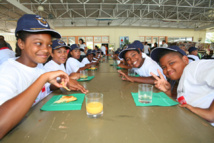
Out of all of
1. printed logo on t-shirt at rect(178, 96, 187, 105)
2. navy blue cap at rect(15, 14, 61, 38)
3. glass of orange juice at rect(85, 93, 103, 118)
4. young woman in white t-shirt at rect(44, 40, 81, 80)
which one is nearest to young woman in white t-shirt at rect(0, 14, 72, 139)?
navy blue cap at rect(15, 14, 61, 38)

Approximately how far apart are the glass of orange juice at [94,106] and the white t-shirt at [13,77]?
1.58ft

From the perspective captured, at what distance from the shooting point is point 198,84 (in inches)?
42.9

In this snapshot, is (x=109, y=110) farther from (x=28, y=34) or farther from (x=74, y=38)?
(x=74, y=38)

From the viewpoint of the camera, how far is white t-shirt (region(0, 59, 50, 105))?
0.77 m

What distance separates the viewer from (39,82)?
828mm

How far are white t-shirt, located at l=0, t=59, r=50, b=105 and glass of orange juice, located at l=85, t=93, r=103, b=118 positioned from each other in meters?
0.48

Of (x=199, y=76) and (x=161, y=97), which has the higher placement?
(x=199, y=76)

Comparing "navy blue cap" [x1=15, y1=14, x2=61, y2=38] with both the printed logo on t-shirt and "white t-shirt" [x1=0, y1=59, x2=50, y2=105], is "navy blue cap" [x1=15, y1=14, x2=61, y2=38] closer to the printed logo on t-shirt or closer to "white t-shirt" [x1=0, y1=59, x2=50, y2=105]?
"white t-shirt" [x1=0, y1=59, x2=50, y2=105]

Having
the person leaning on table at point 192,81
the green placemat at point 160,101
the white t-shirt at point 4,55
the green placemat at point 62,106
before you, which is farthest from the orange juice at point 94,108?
the white t-shirt at point 4,55

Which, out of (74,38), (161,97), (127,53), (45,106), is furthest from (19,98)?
(74,38)

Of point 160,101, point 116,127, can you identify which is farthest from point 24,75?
point 160,101

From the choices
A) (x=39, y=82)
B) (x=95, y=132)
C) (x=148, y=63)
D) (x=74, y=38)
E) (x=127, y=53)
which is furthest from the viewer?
(x=74, y=38)

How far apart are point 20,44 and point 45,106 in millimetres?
585

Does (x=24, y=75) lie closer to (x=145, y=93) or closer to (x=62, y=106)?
(x=62, y=106)
